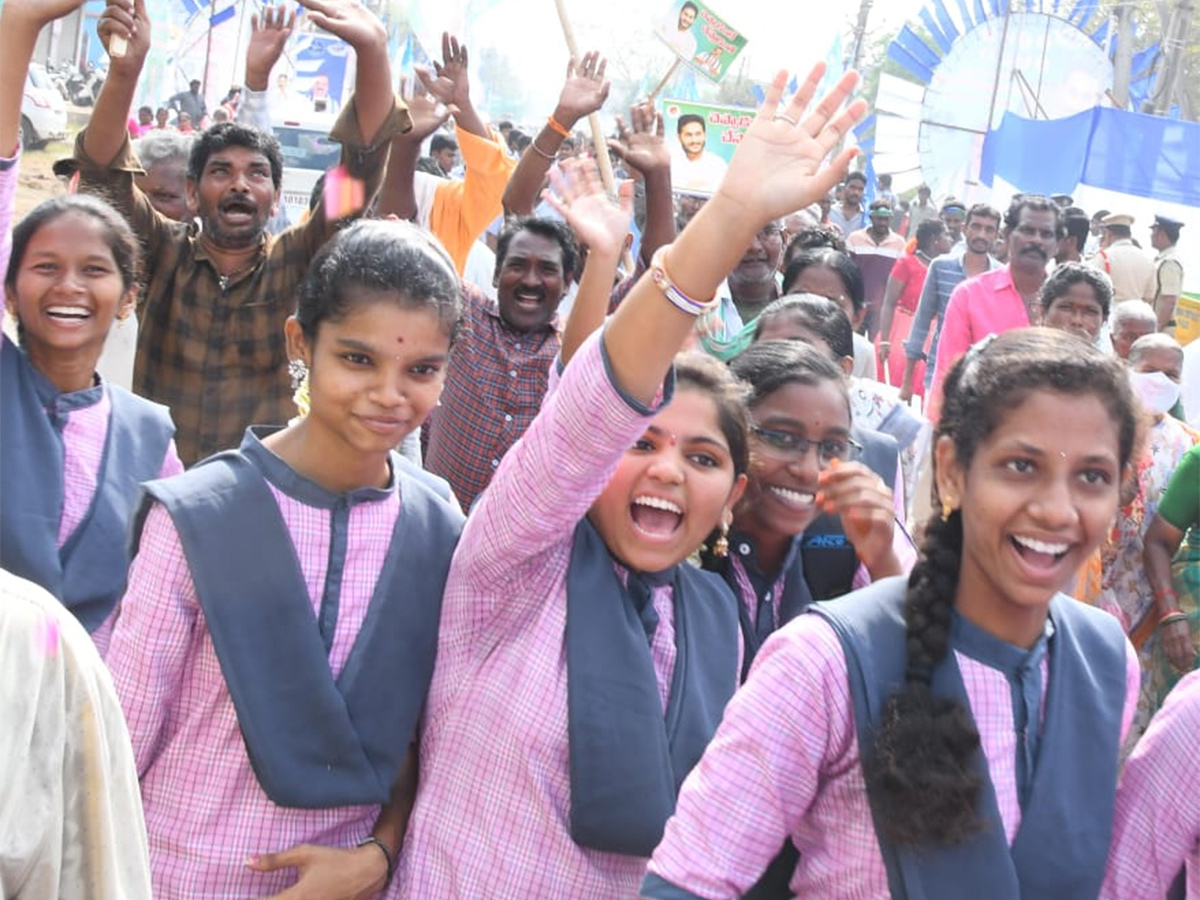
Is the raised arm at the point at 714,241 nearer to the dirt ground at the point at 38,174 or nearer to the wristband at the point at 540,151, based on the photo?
the wristband at the point at 540,151

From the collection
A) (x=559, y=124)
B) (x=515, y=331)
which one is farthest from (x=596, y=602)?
(x=559, y=124)

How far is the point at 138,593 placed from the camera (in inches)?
80.7

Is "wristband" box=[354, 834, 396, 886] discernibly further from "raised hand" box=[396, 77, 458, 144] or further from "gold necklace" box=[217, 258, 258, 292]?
"raised hand" box=[396, 77, 458, 144]

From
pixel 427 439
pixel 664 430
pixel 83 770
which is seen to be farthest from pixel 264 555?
pixel 427 439

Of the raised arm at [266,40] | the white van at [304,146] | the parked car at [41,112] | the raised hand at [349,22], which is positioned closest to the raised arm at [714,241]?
the raised hand at [349,22]

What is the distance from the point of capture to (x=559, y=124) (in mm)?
4695

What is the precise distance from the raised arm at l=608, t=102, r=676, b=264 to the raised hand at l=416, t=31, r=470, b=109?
100cm

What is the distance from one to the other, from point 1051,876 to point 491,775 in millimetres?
755

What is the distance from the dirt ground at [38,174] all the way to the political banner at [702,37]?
12.5 m

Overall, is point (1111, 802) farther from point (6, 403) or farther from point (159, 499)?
point (6, 403)

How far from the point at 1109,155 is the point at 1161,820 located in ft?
41.2

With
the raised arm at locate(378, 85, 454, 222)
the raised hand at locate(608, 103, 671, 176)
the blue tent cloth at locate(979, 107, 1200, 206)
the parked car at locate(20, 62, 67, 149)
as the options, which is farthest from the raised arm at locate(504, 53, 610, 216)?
the parked car at locate(20, 62, 67, 149)

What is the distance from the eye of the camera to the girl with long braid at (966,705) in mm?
1711

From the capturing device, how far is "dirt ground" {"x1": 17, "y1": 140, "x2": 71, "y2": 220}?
1957 cm
